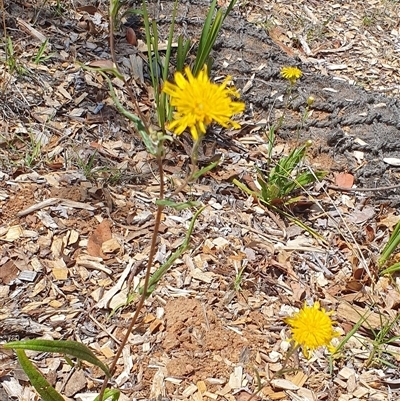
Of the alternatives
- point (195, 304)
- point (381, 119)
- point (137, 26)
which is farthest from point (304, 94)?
point (195, 304)

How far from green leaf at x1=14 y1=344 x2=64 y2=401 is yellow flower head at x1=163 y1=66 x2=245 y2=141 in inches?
22.3

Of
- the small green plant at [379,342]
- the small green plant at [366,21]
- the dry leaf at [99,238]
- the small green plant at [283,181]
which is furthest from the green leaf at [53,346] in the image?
the small green plant at [366,21]

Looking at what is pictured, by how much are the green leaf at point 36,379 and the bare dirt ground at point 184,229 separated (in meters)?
0.35

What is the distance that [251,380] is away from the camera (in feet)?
5.60

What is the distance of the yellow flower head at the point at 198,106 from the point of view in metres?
1.03

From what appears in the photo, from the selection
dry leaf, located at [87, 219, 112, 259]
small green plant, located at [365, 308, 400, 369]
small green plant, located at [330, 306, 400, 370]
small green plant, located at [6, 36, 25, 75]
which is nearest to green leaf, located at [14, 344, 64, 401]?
dry leaf, located at [87, 219, 112, 259]

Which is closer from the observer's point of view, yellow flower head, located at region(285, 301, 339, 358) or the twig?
yellow flower head, located at region(285, 301, 339, 358)

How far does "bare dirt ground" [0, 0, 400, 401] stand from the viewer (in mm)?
1710

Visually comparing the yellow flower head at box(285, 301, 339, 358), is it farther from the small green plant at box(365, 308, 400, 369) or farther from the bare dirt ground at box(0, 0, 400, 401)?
the small green plant at box(365, 308, 400, 369)

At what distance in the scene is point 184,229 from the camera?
2.11 meters

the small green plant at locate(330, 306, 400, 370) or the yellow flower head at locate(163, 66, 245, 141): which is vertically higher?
the yellow flower head at locate(163, 66, 245, 141)

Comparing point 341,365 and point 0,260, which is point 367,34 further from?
point 0,260

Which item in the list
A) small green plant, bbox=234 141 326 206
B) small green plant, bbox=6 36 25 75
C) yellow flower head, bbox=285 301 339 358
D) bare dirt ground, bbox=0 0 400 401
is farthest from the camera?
small green plant, bbox=6 36 25 75

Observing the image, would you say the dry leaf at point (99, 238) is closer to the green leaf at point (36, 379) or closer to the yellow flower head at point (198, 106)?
the green leaf at point (36, 379)
